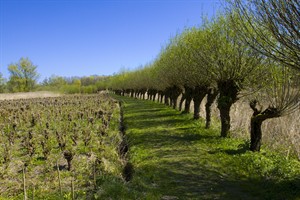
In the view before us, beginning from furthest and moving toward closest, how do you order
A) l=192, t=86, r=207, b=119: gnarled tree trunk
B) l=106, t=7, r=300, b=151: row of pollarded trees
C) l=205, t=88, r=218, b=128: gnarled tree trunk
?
l=192, t=86, r=207, b=119: gnarled tree trunk → l=205, t=88, r=218, b=128: gnarled tree trunk → l=106, t=7, r=300, b=151: row of pollarded trees

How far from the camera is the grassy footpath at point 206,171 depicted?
8406mm

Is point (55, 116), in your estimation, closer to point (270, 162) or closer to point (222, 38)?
point (222, 38)

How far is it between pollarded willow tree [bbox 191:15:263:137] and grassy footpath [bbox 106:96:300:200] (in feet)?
8.27

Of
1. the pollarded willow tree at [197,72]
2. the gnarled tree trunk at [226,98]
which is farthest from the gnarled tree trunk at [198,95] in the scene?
the gnarled tree trunk at [226,98]

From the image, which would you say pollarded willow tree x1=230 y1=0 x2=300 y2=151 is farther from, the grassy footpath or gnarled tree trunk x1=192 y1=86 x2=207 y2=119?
gnarled tree trunk x1=192 y1=86 x2=207 y2=119

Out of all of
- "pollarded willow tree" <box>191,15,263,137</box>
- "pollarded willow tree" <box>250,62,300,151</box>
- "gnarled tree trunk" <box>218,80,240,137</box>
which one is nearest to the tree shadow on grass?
"pollarded willow tree" <box>250,62,300,151</box>

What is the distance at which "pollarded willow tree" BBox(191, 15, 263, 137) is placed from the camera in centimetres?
1418

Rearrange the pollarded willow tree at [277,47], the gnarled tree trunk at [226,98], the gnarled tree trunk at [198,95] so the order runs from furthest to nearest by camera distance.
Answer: the gnarled tree trunk at [198,95], the gnarled tree trunk at [226,98], the pollarded willow tree at [277,47]

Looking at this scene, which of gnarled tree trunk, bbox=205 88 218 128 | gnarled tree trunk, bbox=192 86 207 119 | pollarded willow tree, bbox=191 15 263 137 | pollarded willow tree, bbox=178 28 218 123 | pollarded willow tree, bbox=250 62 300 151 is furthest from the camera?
gnarled tree trunk, bbox=192 86 207 119

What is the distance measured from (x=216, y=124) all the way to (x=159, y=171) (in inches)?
397

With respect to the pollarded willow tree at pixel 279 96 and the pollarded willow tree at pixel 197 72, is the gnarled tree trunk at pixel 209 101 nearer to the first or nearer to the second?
the pollarded willow tree at pixel 197 72

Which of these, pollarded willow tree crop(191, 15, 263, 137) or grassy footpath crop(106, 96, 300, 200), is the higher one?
pollarded willow tree crop(191, 15, 263, 137)

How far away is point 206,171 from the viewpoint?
34.2 ft

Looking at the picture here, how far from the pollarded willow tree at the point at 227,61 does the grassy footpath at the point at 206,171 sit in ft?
8.27
